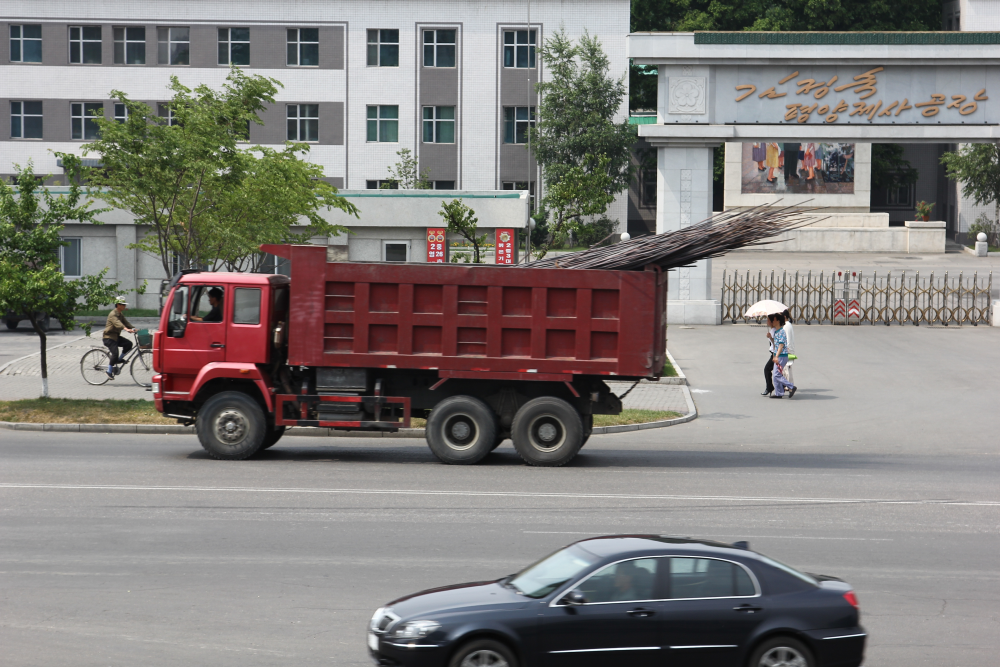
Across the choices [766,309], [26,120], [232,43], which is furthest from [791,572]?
[26,120]

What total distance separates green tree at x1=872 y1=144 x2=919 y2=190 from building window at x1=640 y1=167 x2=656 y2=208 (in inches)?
537

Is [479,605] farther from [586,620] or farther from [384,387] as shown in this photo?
[384,387]

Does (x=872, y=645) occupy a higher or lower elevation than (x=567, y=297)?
lower

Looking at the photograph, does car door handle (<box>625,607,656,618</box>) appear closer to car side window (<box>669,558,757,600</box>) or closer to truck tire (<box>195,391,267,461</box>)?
car side window (<box>669,558,757,600</box>)

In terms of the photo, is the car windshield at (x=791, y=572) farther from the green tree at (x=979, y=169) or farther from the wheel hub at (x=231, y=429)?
the green tree at (x=979, y=169)

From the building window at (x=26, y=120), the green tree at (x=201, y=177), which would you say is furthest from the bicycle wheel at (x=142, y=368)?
the building window at (x=26, y=120)

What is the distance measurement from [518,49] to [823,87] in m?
26.1

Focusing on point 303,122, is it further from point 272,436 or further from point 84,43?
point 272,436

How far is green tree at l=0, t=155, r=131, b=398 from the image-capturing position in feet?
61.1

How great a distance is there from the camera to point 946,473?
15445mm

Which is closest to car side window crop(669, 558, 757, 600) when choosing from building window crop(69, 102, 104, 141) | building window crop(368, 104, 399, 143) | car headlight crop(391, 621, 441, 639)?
car headlight crop(391, 621, 441, 639)

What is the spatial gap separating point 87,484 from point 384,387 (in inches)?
172

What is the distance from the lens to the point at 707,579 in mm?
6781

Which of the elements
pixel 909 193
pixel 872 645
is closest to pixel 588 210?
pixel 872 645
